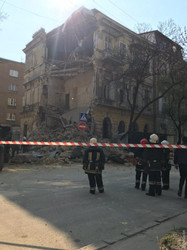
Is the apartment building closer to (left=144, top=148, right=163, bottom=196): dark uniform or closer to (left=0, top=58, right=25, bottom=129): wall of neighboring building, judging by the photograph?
(left=0, top=58, right=25, bottom=129): wall of neighboring building

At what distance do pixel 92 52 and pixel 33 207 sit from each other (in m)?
22.6

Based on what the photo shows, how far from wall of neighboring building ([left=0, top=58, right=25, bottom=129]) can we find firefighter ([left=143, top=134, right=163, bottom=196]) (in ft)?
130

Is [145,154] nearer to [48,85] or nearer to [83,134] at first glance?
[83,134]

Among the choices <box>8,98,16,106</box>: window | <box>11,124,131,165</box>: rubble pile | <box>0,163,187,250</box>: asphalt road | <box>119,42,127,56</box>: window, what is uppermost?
<box>119,42,127,56</box>: window

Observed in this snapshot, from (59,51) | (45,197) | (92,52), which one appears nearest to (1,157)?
(45,197)

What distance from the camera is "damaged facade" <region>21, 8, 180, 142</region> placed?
24875 millimetres

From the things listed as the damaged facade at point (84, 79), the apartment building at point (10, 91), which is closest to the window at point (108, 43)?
the damaged facade at point (84, 79)

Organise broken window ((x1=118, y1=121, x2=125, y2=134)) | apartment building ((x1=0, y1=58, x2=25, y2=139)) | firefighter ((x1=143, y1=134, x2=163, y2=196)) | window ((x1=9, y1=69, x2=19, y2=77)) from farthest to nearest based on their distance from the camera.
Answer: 1. window ((x1=9, y1=69, x2=19, y2=77))
2. apartment building ((x1=0, y1=58, x2=25, y2=139))
3. broken window ((x1=118, y1=121, x2=125, y2=134))
4. firefighter ((x1=143, y1=134, x2=163, y2=196))

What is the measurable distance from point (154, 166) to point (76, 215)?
2974 millimetres

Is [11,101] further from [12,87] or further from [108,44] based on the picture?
[108,44]

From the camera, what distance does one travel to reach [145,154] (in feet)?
23.7

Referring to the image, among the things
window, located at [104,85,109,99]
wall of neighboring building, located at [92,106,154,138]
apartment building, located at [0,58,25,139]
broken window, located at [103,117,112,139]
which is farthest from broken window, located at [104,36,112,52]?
apartment building, located at [0,58,25,139]

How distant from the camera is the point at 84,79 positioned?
86.1 ft

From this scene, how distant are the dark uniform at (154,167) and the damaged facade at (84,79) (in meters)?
17.0
